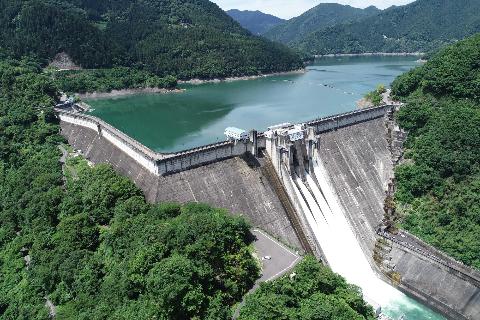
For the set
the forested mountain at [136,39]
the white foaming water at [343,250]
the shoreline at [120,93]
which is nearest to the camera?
the white foaming water at [343,250]

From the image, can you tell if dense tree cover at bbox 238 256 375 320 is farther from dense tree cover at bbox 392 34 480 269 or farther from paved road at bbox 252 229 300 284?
dense tree cover at bbox 392 34 480 269

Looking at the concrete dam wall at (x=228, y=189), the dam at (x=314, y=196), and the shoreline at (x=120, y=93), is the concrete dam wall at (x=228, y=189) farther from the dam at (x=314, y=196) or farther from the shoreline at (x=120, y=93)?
the shoreline at (x=120, y=93)

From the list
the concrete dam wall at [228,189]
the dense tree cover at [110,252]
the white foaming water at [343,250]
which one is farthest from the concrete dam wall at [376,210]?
the dense tree cover at [110,252]

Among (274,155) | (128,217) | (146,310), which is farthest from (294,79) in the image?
(146,310)

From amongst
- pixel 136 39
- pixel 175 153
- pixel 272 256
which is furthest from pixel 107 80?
pixel 272 256

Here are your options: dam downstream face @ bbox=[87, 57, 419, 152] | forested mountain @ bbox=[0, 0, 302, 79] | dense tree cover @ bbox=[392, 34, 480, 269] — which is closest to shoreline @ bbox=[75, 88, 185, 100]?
dam downstream face @ bbox=[87, 57, 419, 152]

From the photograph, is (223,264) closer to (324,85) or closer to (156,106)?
(156,106)
